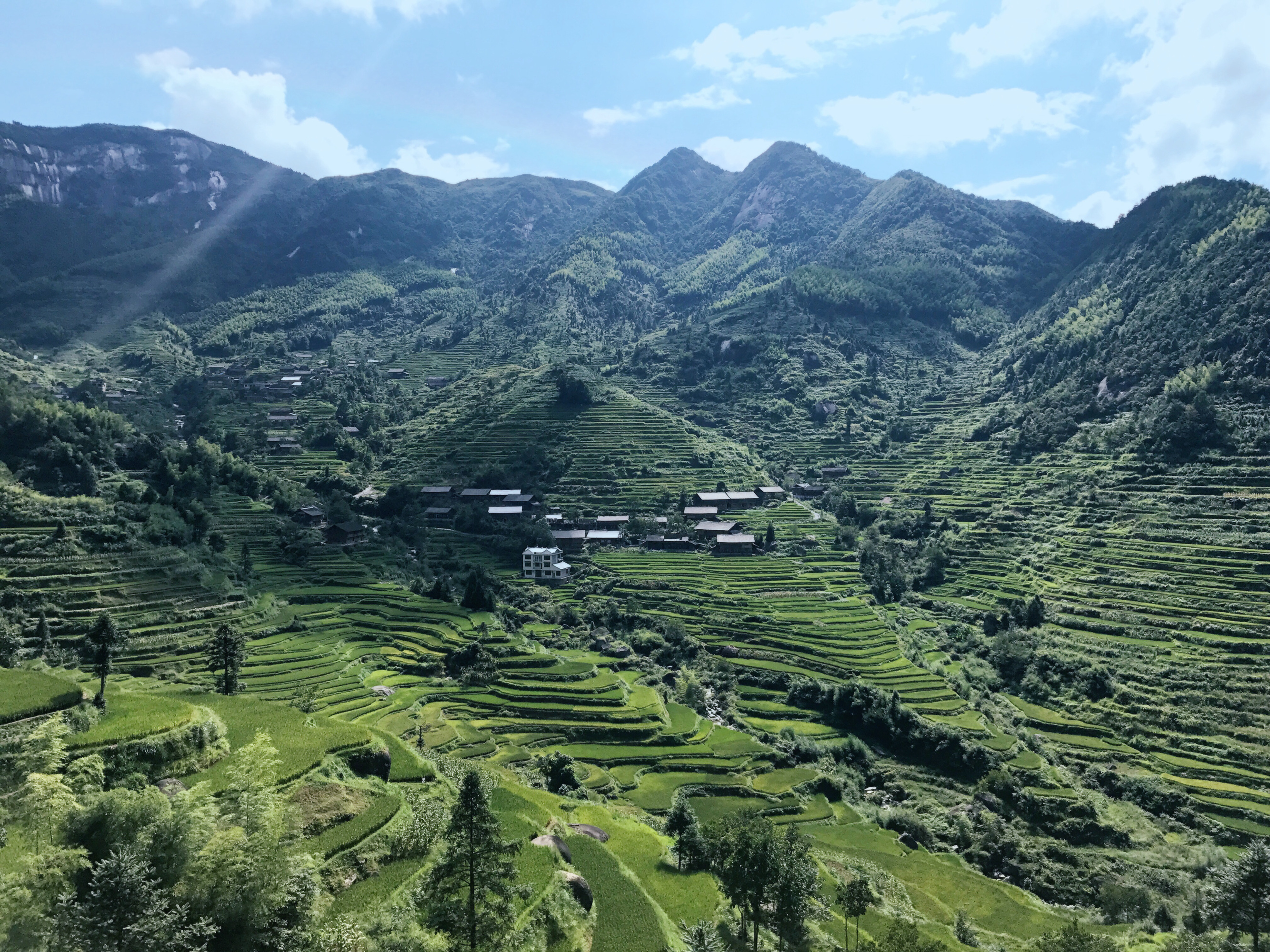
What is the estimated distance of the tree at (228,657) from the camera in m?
40.9

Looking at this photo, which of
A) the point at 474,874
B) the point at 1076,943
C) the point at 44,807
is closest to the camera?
the point at 44,807

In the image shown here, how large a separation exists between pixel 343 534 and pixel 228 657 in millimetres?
45672

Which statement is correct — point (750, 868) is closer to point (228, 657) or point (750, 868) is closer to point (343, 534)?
point (228, 657)

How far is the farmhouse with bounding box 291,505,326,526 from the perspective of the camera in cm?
8806

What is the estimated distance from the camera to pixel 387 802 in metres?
25.5

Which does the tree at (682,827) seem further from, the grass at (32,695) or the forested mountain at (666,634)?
the grass at (32,695)

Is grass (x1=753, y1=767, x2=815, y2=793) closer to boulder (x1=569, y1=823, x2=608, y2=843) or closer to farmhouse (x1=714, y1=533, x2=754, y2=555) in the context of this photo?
boulder (x1=569, y1=823, x2=608, y2=843)

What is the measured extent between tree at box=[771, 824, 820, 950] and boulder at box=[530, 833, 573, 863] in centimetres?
776

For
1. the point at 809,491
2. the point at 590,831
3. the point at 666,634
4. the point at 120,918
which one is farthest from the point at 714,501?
the point at 120,918

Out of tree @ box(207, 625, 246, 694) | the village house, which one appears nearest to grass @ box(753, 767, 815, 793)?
tree @ box(207, 625, 246, 694)

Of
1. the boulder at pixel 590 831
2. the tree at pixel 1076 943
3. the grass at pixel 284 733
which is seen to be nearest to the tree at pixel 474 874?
the grass at pixel 284 733

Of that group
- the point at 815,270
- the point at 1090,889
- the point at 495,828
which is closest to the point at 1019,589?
the point at 1090,889

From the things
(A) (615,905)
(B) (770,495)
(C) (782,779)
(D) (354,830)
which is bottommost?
(C) (782,779)

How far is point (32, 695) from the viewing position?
90.5 ft
